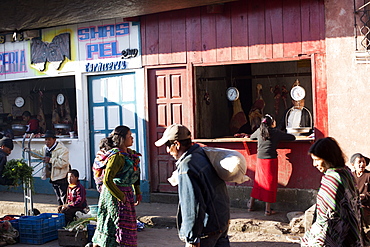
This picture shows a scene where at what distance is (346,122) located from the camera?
353 inches

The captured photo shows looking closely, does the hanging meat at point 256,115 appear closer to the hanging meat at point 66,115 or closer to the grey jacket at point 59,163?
the grey jacket at point 59,163

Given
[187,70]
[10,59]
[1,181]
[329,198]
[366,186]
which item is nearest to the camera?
[329,198]

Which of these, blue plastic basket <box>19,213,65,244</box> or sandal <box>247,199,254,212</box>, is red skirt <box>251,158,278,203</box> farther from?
blue plastic basket <box>19,213,65,244</box>

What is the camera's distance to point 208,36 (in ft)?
34.0

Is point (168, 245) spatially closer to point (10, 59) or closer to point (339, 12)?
point (339, 12)

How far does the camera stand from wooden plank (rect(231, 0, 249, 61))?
995 centimetres

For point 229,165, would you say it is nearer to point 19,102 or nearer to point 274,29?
point 274,29

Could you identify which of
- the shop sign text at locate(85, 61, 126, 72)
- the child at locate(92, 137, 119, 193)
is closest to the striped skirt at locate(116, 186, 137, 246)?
the child at locate(92, 137, 119, 193)

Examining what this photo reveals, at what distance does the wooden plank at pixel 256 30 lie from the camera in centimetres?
978

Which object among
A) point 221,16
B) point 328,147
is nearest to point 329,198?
point 328,147

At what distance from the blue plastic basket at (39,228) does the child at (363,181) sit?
4.77m

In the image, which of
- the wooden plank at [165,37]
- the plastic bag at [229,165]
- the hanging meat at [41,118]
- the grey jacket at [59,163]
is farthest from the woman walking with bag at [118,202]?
the hanging meat at [41,118]

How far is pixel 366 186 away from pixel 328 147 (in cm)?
417

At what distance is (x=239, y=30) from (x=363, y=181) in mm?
3745
